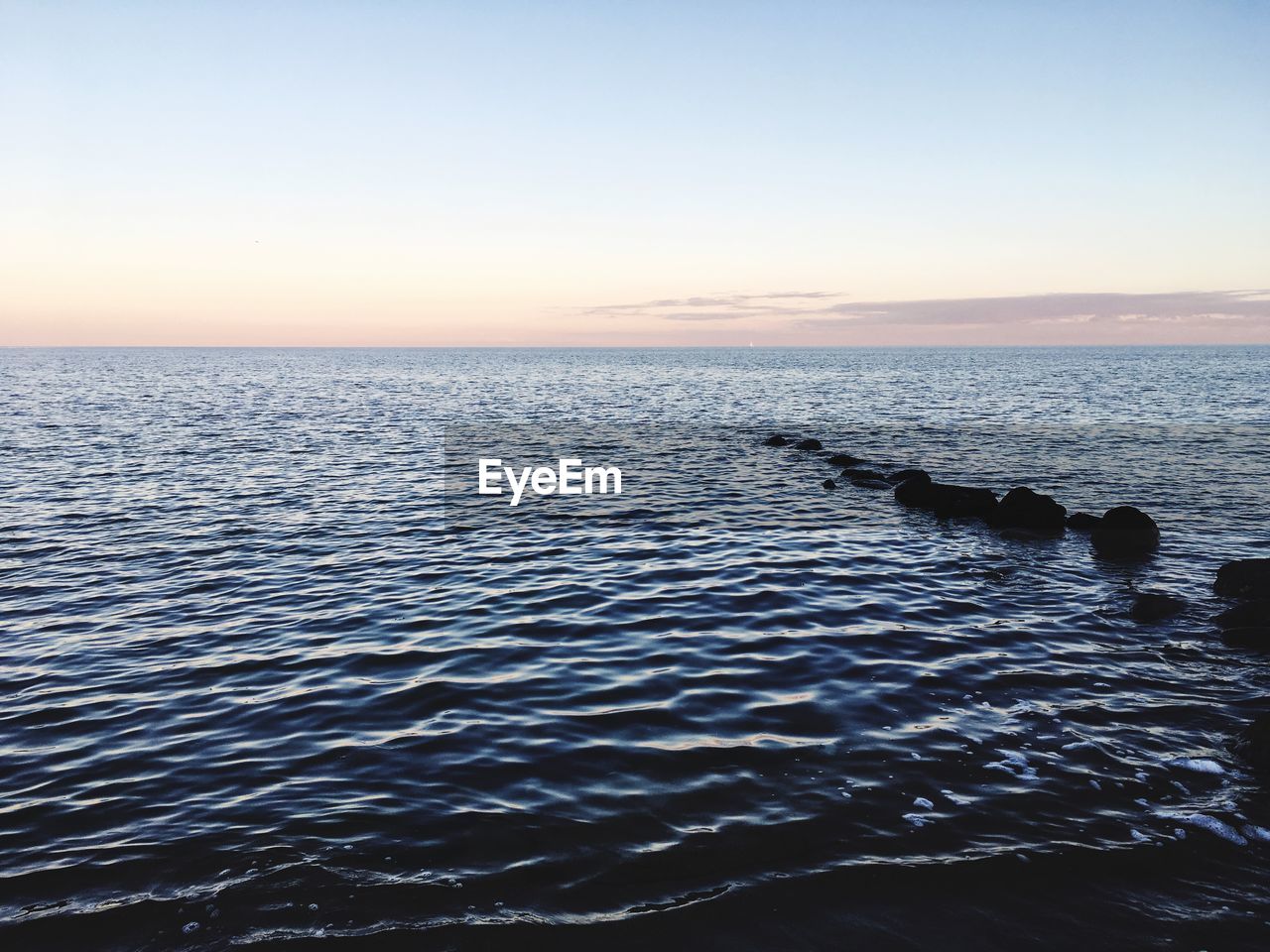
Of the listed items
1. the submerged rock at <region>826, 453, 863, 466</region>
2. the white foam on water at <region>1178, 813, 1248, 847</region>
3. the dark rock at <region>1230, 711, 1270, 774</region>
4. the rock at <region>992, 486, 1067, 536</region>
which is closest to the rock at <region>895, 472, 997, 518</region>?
the rock at <region>992, 486, 1067, 536</region>

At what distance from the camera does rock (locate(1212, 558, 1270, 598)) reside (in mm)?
16812

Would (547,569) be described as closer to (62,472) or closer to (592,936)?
(592,936)

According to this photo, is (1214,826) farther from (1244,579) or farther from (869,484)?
(869,484)

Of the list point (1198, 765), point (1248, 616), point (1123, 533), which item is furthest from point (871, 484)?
point (1198, 765)

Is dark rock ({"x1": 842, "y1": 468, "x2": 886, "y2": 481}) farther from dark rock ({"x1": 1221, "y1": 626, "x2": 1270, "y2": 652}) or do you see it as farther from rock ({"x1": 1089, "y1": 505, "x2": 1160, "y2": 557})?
dark rock ({"x1": 1221, "y1": 626, "x2": 1270, "y2": 652})

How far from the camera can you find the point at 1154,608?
53.5 ft

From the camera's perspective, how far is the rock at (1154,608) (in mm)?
16172

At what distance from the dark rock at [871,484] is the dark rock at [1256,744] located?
21.8m

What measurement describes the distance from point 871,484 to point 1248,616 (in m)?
17.7

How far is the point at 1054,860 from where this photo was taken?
320 inches

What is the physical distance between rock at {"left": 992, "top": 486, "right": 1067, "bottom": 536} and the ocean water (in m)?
1.16

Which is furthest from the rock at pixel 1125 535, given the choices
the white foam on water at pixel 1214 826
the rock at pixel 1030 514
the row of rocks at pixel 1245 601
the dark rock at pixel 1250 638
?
the white foam on water at pixel 1214 826

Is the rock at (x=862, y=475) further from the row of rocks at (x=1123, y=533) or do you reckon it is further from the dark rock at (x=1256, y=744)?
the dark rock at (x=1256, y=744)

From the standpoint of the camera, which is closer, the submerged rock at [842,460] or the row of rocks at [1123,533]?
the row of rocks at [1123,533]
